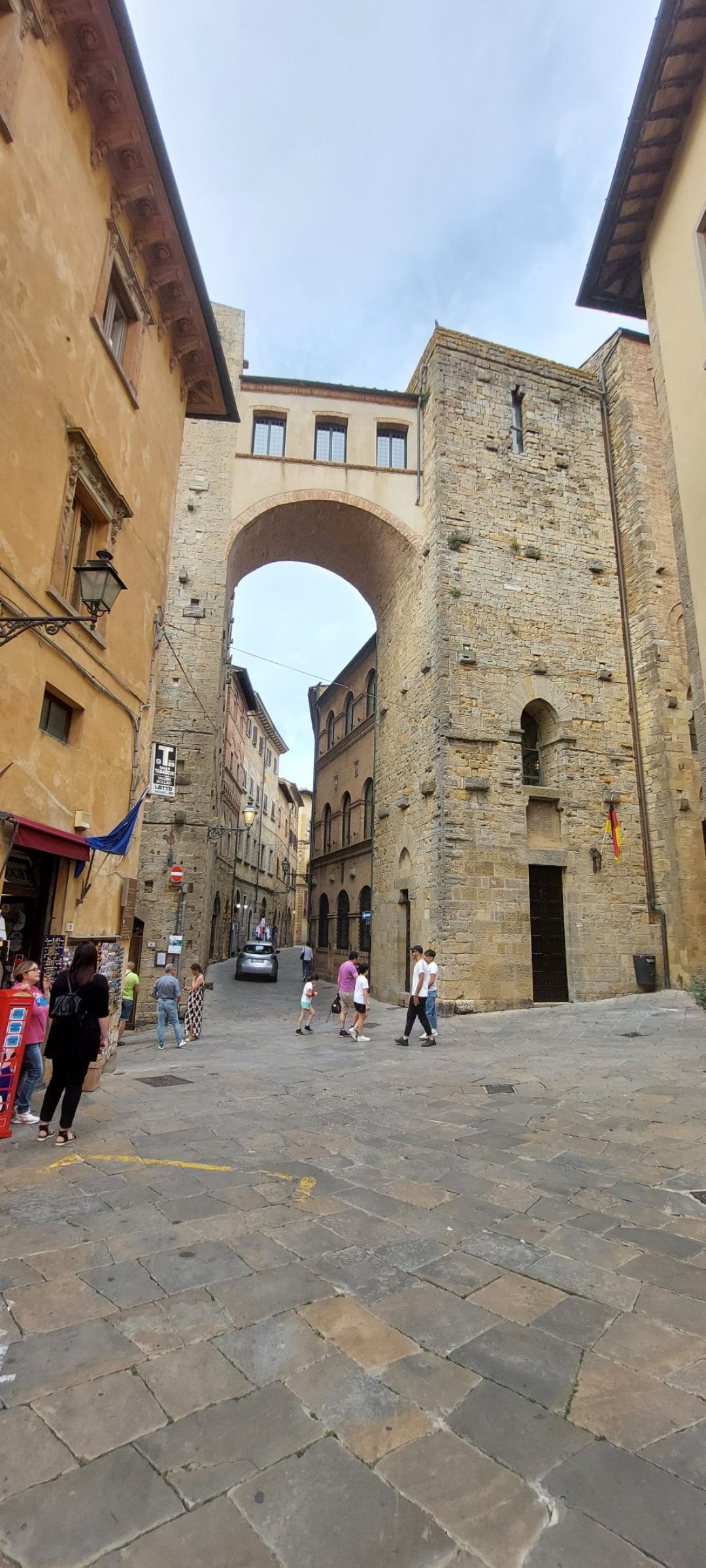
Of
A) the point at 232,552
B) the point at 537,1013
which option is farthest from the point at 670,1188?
the point at 232,552

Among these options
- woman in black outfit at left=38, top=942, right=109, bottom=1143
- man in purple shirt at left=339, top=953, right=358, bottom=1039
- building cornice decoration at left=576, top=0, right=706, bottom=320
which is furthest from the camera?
man in purple shirt at left=339, top=953, right=358, bottom=1039

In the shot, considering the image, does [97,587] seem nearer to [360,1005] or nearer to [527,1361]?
[527,1361]

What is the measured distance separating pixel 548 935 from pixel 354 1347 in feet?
43.7

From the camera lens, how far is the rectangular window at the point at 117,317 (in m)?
8.52

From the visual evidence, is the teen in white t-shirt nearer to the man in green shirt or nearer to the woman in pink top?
the man in green shirt

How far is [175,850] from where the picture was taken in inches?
635

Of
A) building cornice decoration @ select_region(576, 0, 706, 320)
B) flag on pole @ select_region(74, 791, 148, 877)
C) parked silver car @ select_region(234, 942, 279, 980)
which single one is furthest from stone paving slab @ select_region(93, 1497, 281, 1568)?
parked silver car @ select_region(234, 942, 279, 980)

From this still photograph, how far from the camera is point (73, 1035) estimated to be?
16.6 ft

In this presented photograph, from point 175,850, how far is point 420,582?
865 centimetres

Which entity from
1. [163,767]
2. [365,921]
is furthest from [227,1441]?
[365,921]

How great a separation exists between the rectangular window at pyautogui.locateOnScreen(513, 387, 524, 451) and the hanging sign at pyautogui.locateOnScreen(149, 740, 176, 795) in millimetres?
11685

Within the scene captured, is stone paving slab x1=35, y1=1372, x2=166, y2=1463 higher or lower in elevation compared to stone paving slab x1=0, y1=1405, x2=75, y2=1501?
higher

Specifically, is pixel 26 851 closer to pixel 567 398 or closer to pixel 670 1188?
pixel 670 1188

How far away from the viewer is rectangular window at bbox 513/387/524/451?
17625 millimetres
